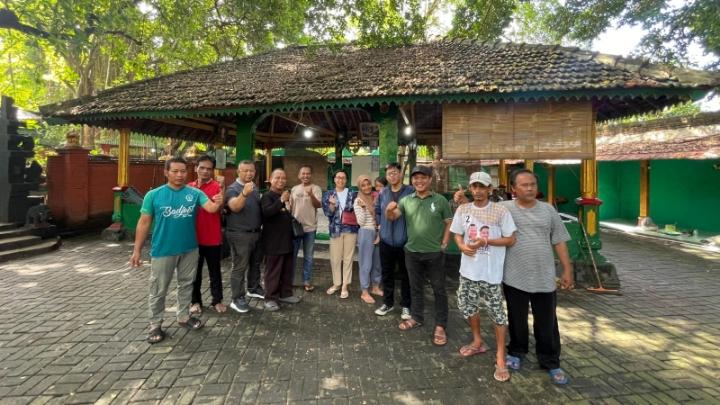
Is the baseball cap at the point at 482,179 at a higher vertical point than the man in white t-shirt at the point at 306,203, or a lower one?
higher

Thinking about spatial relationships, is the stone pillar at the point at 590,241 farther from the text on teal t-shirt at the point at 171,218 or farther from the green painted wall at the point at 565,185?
the green painted wall at the point at 565,185

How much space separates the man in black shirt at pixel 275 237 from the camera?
14.3ft

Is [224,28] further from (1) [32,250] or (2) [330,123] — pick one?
(1) [32,250]

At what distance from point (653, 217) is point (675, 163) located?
2.06m

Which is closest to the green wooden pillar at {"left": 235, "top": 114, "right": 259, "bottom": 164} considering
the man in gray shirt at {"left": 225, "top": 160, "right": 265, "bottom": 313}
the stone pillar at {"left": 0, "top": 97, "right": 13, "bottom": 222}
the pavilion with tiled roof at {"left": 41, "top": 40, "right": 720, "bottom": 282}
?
the pavilion with tiled roof at {"left": 41, "top": 40, "right": 720, "bottom": 282}

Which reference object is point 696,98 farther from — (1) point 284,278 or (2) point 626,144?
(2) point 626,144

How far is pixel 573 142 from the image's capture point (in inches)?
224

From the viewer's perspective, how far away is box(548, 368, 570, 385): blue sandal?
292 cm

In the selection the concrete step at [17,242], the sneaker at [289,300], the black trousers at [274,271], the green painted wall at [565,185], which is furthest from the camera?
the green painted wall at [565,185]

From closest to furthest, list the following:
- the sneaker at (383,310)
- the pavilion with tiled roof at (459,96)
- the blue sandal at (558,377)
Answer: the blue sandal at (558,377) < the sneaker at (383,310) < the pavilion with tiled roof at (459,96)

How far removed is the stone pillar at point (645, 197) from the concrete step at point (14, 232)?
18.3 m

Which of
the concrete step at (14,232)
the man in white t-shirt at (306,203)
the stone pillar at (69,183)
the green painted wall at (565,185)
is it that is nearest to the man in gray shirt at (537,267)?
the man in white t-shirt at (306,203)

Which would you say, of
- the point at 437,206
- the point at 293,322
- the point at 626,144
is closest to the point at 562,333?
the point at 437,206

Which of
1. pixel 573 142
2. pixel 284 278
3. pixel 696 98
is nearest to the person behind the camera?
A: pixel 284 278
